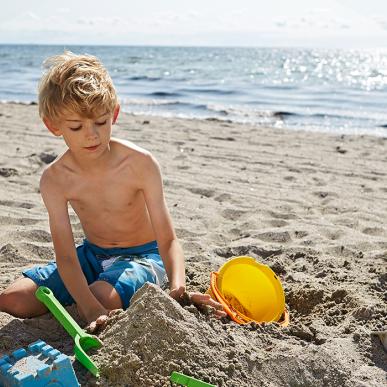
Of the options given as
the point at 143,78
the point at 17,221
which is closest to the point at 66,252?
the point at 17,221

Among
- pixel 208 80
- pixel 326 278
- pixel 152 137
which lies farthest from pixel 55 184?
pixel 208 80

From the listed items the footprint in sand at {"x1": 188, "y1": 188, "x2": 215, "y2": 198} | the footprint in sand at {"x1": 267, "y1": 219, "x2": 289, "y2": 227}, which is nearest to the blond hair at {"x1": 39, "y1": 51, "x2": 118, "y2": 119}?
the footprint in sand at {"x1": 267, "y1": 219, "x2": 289, "y2": 227}

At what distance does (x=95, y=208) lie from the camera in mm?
2715

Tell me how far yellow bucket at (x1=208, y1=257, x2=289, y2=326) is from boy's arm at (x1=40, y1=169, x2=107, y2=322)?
18.6 inches

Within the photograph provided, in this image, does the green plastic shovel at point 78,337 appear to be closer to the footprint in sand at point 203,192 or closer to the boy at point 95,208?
the boy at point 95,208

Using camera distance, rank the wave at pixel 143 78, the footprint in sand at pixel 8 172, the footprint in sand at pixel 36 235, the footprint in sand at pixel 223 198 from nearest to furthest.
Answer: the footprint in sand at pixel 36 235
the footprint in sand at pixel 223 198
the footprint in sand at pixel 8 172
the wave at pixel 143 78

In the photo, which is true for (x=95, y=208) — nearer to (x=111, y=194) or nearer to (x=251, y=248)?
(x=111, y=194)

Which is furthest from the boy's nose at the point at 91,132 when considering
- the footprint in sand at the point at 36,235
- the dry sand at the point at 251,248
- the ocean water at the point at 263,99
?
the ocean water at the point at 263,99

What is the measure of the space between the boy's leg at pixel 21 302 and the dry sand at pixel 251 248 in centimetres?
6

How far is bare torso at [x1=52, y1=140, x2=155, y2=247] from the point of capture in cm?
266

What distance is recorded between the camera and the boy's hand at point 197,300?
2.18 meters

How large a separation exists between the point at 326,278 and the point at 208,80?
1326 centimetres

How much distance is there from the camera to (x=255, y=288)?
2617 mm

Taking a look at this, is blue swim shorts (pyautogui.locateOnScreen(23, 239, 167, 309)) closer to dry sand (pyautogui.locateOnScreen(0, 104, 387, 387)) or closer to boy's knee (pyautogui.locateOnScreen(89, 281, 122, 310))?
boy's knee (pyautogui.locateOnScreen(89, 281, 122, 310))
